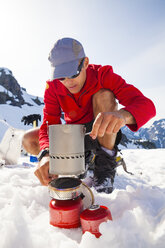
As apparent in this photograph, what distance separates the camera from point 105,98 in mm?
1840

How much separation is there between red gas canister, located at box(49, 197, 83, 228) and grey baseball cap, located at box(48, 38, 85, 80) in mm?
1006

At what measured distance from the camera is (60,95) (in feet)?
7.29

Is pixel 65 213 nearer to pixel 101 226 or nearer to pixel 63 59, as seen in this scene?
pixel 101 226

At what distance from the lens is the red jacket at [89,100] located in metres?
1.46

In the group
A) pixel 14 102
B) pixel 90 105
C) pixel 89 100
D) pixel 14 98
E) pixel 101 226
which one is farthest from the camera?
pixel 14 98

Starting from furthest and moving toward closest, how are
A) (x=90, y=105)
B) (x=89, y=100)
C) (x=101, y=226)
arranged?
(x=90, y=105) → (x=89, y=100) → (x=101, y=226)

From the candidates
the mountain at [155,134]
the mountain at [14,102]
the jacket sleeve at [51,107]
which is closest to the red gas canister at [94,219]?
the jacket sleeve at [51,107]

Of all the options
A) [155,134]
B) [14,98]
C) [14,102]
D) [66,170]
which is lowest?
[155,134]

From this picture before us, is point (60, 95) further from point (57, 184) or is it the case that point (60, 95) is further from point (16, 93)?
point (16, 93)

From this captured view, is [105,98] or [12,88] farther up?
[105,98]

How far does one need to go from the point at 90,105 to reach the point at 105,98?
15.1 inches

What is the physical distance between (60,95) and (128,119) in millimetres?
1114

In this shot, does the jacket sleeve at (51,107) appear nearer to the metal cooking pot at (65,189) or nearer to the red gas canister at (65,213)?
the metal cooking pot at (65,189)

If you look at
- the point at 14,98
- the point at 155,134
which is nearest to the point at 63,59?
the point at 14,98
